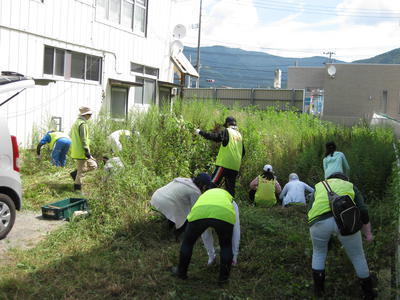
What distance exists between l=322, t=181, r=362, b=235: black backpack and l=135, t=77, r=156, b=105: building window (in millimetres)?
11624

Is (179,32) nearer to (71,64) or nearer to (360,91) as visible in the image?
(71,64)

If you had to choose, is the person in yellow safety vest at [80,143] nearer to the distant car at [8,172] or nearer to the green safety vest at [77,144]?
the green safety vest at [77,144]

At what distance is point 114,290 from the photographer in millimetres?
4430

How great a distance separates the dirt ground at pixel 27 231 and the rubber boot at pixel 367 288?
159 inches

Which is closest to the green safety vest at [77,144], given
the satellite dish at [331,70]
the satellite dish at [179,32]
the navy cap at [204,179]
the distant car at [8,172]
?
the distant car at [8,172]

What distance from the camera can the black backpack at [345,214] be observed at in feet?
13.8

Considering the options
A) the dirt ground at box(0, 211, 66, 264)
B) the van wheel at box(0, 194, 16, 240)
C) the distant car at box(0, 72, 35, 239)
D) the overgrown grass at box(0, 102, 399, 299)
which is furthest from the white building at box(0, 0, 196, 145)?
the van wheel at box(0, 194, 16, 240)

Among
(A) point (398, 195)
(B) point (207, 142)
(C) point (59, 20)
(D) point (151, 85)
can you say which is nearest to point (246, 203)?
(B) point (207, 142)

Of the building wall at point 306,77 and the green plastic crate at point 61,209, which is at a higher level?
the building wall at point 306,77

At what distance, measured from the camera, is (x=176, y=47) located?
17.1m

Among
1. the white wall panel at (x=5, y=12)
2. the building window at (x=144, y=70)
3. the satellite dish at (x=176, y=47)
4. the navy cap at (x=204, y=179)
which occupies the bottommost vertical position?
the navy cap at (x=204, y=179)

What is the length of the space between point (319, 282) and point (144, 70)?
40.3 feet

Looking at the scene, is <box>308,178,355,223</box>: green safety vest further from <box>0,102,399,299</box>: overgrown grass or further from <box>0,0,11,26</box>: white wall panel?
<box>0,0,11,26</box>: white wall panel

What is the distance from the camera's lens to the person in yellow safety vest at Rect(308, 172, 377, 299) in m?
4.33
